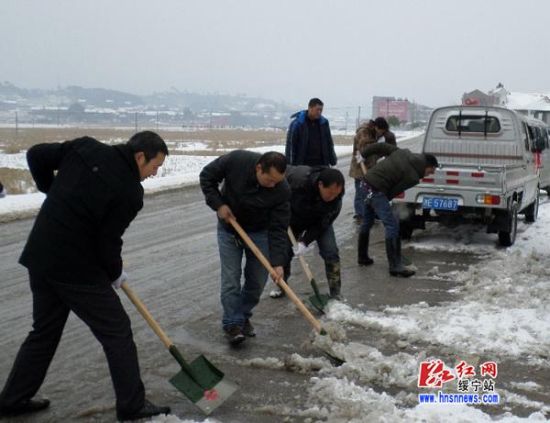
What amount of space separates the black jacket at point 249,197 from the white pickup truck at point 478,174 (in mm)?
4565

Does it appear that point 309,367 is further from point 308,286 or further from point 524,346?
point 308,286

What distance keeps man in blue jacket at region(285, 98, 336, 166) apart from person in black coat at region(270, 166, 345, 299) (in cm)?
266

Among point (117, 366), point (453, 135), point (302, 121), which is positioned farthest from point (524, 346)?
point (453, 135)

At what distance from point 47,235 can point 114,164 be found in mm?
540

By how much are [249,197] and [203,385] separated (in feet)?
5.17

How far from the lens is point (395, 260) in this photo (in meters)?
7.87

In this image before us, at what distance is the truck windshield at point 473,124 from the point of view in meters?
10.9

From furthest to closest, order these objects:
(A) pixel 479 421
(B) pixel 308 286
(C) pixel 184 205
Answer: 1. (C) pixel 184 205
2. (B) pixel 308 286
3. (A) pixel 479 421

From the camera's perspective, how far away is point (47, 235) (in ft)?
12.1

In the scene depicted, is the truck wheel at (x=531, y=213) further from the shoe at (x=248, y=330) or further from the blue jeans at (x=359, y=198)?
the shoe at (x=248, y=330)

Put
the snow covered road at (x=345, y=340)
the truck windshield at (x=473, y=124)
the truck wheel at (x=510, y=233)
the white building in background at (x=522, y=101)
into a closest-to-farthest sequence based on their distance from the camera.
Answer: the snow covered road at (x=345, y=340) → the truck wheel at (x=510, y=233) → the truck windshield at (x=473, y=124) → the white building in background at (x=522, y=101)

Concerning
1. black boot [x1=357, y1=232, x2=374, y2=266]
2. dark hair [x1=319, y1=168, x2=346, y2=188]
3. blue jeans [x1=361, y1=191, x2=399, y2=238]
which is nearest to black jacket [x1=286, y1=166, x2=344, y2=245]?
dark hair [x1=319, y1=168, x2=346, y2=188]

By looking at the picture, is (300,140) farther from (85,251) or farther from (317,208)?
(85,251)

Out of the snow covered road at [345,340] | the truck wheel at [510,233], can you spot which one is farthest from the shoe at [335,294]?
the truck wheel at [510,233]
